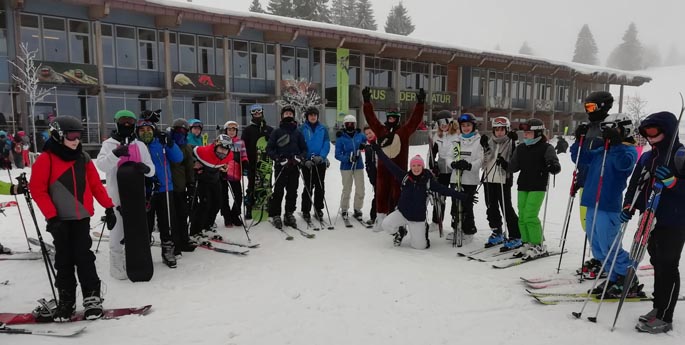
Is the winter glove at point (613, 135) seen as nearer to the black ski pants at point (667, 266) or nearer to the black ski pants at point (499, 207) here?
the black ski pants at point (667, 266)

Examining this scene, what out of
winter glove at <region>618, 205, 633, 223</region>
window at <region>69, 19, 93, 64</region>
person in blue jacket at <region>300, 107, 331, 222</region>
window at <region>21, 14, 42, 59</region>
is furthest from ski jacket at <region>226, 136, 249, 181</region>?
window at <region>69, 19, 93, 64</region>

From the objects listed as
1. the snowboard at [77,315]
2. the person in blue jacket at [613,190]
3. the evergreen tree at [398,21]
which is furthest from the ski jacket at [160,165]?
the evergreen tree at [398,21]

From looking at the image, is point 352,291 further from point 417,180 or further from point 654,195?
point 654,195

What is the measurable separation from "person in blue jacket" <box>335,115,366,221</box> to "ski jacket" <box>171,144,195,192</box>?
2.64m

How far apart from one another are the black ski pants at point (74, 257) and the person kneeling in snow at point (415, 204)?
3.72 metres

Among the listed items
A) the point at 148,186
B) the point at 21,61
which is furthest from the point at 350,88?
the point at 148,186

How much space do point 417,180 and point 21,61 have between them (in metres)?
19.7

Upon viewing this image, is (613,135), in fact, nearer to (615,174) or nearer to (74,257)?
(615,174)

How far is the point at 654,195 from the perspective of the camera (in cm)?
347

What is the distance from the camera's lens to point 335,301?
13.7 ft

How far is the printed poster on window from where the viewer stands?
89.4 feet

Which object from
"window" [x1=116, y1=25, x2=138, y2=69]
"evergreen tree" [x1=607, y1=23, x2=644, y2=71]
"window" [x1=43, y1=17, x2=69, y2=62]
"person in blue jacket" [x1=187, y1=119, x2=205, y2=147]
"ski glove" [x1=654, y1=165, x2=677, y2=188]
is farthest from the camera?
"evergreen tree" [x1=607, y1=23, x2=644, y2=71]

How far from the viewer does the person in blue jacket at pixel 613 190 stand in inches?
163

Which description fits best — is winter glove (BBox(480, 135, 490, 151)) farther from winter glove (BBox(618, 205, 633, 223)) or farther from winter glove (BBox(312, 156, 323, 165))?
winter glove (BBox(312, 156, 323, 165))
